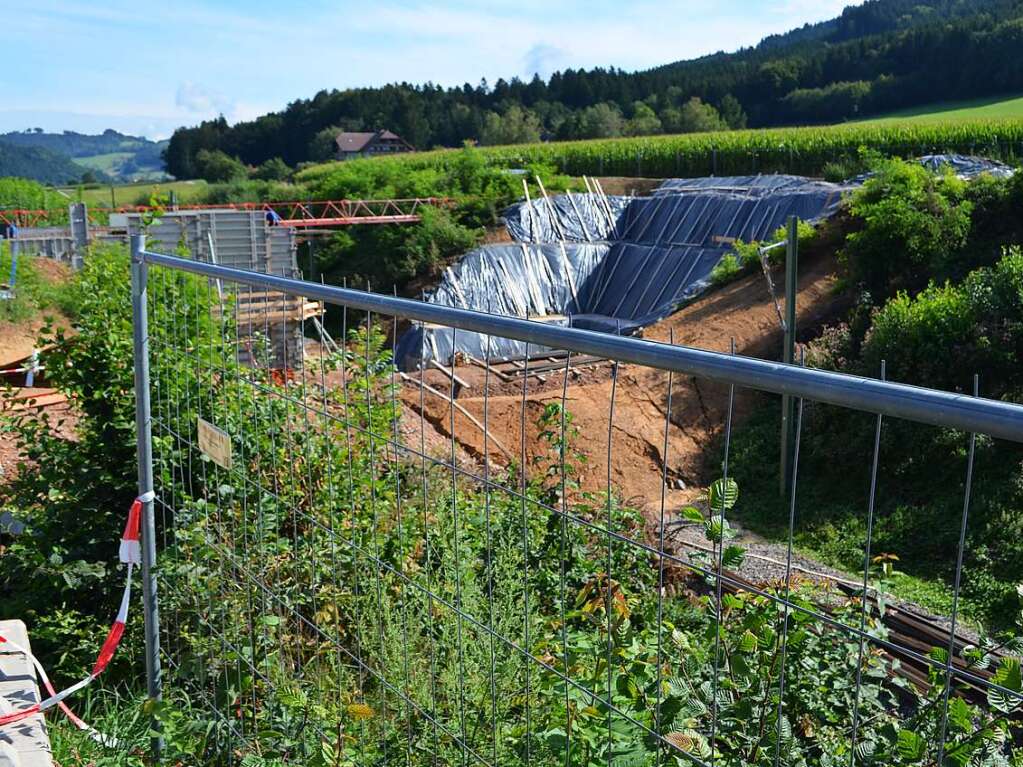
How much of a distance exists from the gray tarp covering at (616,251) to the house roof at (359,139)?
58671mm

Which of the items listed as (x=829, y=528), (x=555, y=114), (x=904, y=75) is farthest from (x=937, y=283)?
(x=555, y=114)

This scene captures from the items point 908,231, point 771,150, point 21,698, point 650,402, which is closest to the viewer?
point 21,698

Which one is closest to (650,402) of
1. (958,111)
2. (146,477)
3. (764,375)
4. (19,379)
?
(19,379)

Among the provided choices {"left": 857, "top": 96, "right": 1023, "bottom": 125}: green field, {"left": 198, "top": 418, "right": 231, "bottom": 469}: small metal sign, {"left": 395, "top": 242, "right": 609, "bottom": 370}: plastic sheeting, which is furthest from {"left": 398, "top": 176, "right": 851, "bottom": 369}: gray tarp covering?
{"left": 857, "top": 96, "right": 1023, "bottom": 125}: green field

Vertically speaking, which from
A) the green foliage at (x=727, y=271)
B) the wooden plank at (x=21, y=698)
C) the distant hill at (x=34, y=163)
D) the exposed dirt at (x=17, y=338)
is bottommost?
the exposed dirt at (x=17, y=338)

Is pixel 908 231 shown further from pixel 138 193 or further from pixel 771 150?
pixel 138 193

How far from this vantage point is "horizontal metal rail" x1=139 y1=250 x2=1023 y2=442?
123 centimetres

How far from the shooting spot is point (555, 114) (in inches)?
3442

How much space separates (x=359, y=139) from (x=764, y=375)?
91.6 meters

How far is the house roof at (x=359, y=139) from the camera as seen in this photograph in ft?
287

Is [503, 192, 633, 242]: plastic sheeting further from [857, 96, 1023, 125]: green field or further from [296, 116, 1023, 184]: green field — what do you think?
[857, 96, 1023, 125]: green field

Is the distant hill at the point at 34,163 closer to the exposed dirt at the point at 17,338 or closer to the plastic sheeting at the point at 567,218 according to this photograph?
the plastic sheeting at the point at 567,218

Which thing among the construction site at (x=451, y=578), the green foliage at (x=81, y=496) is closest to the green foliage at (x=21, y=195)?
the construction site at (x=451, y=578)

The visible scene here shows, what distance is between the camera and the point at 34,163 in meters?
170
